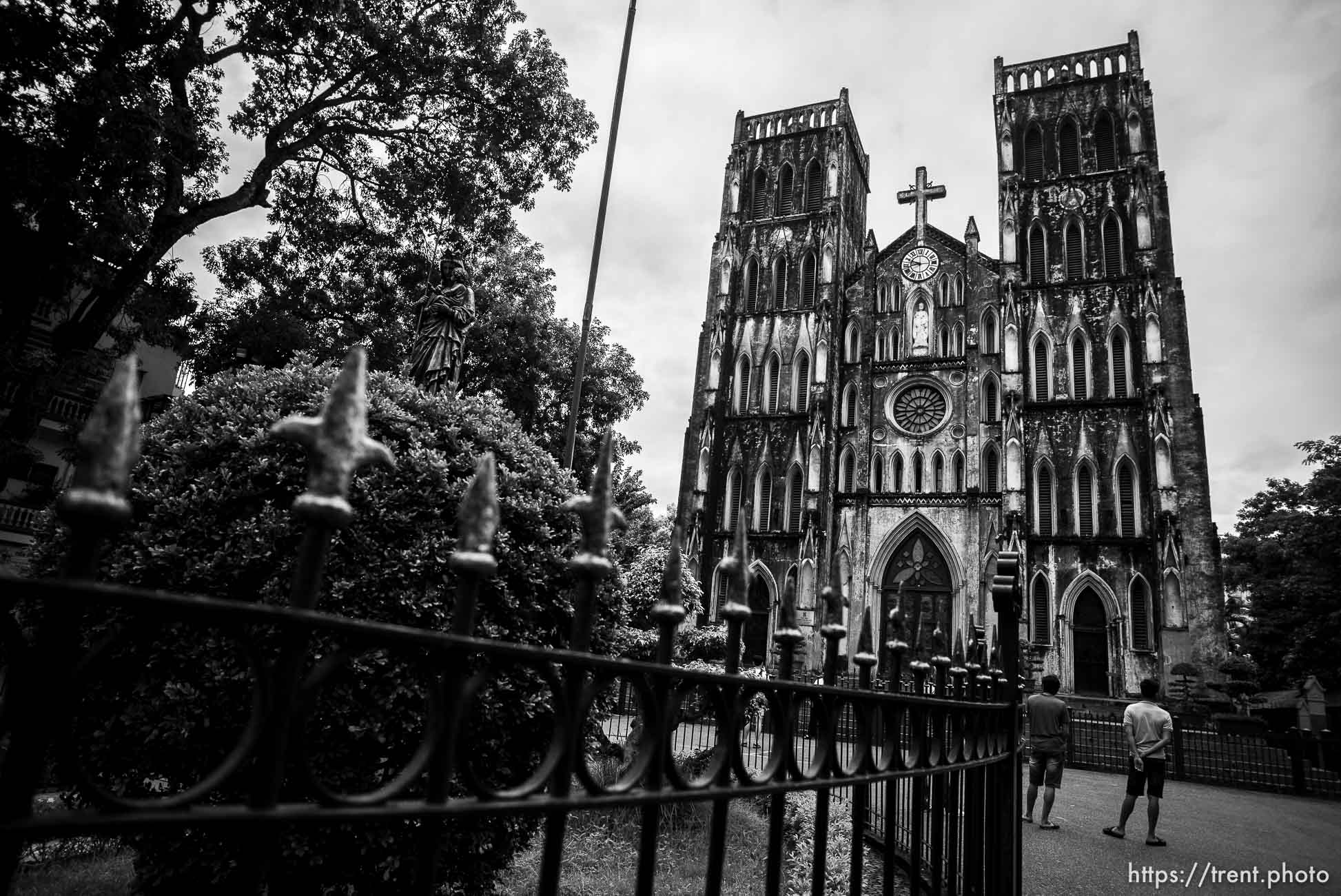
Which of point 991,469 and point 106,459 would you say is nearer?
point 106,459

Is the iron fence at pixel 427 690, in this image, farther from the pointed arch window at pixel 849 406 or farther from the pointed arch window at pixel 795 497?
the pointed arch window at pixel 849 406

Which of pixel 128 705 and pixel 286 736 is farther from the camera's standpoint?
pixel 128 705

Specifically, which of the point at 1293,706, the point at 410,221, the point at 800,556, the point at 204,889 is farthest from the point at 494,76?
the point at 1293,706

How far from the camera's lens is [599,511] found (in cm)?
125

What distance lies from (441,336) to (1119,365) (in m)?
23.7

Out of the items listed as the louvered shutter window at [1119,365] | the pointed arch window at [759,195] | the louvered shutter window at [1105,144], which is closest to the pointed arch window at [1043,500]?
the louvered shutter window at [1119,365]

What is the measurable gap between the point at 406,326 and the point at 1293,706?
2244 cm

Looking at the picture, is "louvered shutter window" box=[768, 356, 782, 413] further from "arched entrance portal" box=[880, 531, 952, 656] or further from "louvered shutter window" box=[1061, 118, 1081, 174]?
"louvered shutter window" box=[1061, 118, 1081, 174]

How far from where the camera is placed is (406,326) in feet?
46.6

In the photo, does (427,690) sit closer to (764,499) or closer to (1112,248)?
(764,499)

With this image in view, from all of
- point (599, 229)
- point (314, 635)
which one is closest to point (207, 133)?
point (599, 229)

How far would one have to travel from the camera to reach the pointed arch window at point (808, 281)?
2857 centimetres

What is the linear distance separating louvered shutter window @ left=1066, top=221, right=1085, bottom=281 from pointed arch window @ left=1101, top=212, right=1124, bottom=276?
686 mm

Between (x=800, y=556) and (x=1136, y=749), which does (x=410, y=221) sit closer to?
(x=1136, y=749)
